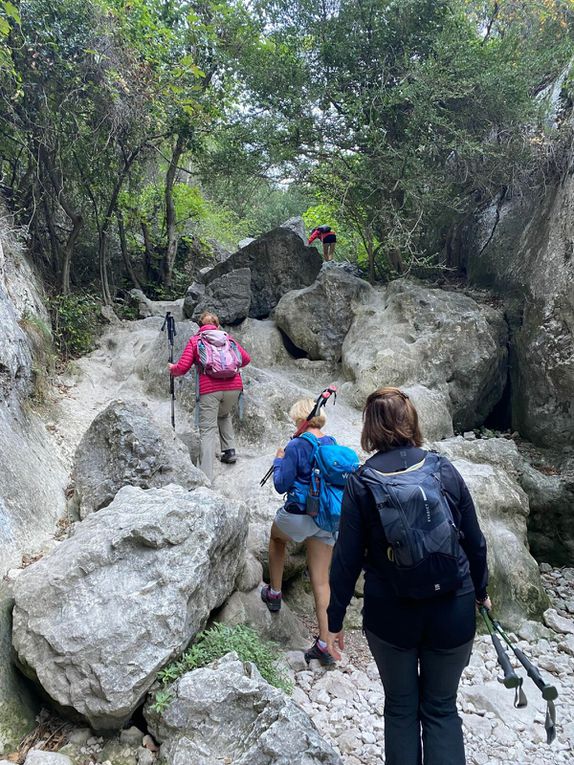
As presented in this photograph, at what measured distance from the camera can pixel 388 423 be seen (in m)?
3.01

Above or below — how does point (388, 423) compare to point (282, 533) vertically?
above

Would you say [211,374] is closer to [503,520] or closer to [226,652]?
[226,652]

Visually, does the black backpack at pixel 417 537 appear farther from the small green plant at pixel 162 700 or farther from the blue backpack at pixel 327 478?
the small green plant at pixel 162 700

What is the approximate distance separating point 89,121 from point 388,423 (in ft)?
35.0

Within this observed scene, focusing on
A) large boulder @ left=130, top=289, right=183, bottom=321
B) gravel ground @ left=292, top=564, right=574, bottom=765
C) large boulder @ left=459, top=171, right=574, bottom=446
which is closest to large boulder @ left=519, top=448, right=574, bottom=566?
large boulder @ left=459, top=171, right=574, bottom=446

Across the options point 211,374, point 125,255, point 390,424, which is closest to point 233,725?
point 390,424

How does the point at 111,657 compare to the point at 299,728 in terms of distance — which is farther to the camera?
the point at 111,657

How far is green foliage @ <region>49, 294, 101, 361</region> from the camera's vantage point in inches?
403

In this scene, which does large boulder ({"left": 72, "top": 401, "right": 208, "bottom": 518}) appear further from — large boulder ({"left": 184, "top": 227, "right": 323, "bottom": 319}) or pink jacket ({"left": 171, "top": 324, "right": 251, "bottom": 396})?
large boulder ({"left": 184, "top": 227, "right": 323, "bottom": 319})

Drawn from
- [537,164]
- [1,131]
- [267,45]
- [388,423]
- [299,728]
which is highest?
[267,45]

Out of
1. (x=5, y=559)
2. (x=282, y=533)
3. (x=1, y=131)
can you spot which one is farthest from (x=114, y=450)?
(x=1, y=131)

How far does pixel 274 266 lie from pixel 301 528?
10.0 meters

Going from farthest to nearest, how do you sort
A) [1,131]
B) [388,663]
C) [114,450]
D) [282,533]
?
[1,131], [114,450], [282,533], [388,663]

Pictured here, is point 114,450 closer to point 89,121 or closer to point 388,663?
point 388,663
